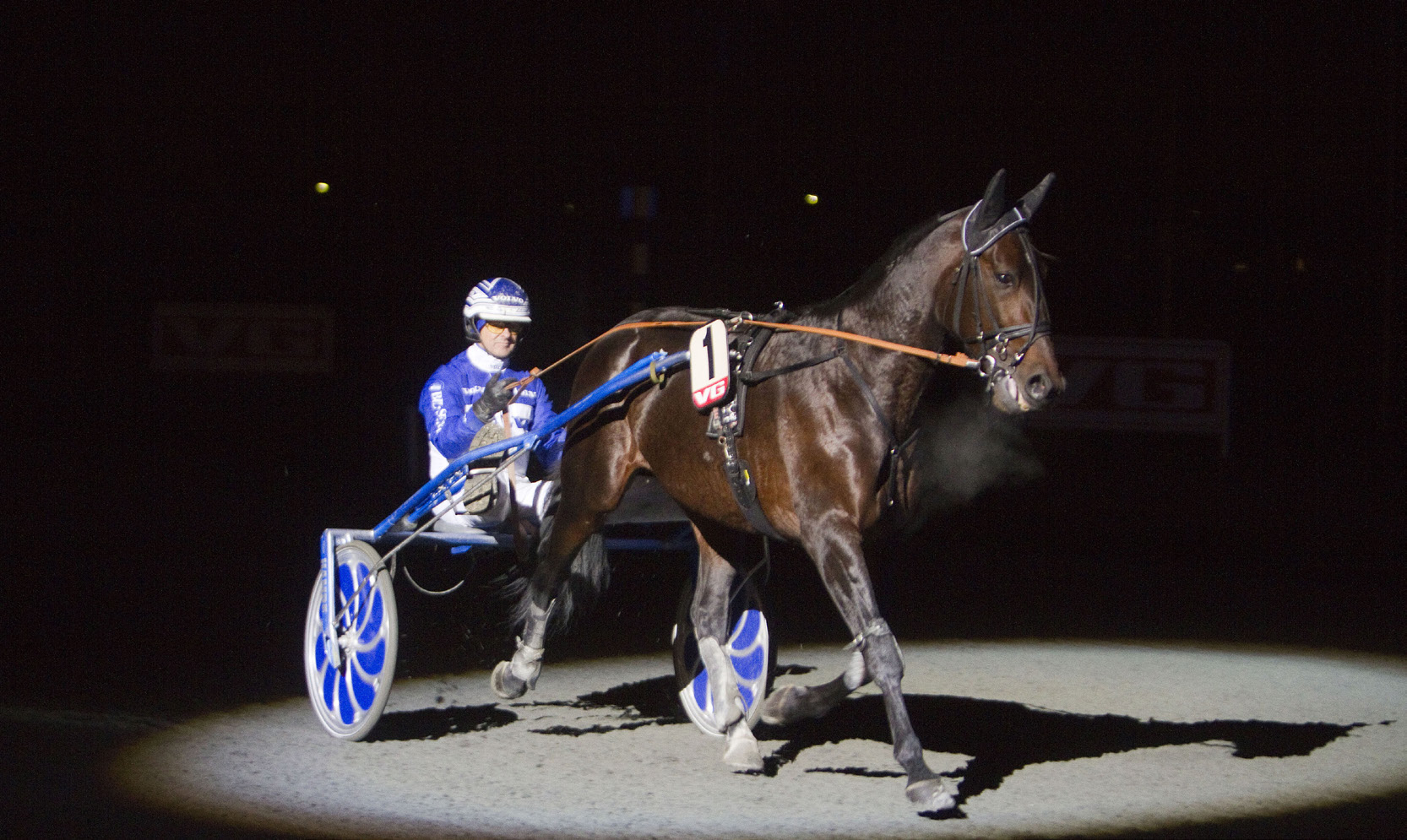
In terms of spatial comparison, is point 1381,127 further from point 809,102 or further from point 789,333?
point 789,333

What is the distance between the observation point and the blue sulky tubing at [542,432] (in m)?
5.11

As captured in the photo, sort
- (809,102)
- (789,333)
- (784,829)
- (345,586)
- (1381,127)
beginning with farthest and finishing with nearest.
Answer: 1. (1381,127)
2. (809,102)
3. (345,586)
4. (789,333)
5. (784,829)

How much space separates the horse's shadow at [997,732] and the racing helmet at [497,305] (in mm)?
1520

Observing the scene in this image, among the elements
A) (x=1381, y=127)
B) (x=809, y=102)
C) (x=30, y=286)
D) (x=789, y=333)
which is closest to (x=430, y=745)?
(x=789, y=333)

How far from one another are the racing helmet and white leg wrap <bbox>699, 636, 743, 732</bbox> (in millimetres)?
1433

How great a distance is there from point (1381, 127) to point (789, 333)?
14.9 meters

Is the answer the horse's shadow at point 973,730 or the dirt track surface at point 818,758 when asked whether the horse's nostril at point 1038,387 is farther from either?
the horse's shadow at point 973,730

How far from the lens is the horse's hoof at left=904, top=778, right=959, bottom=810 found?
13.5 ft

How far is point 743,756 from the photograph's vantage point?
4824 mm

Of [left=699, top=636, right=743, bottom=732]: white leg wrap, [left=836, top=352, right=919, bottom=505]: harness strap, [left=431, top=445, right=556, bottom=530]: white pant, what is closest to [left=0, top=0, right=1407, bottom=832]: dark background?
[left=431, top=445, right=556, bottom=530]: white pant

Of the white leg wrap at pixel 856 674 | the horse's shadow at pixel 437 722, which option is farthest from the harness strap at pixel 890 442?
the horse's shadow at pixel 437 722

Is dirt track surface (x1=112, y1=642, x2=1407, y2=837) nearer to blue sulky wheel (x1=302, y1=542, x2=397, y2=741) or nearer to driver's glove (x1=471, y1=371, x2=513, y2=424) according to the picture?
blue sulky wheel (x1=302, y1=542, x2=397, y2=741)

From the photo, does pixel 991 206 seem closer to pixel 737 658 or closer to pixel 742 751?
pixel 742 751

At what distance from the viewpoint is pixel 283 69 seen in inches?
645
